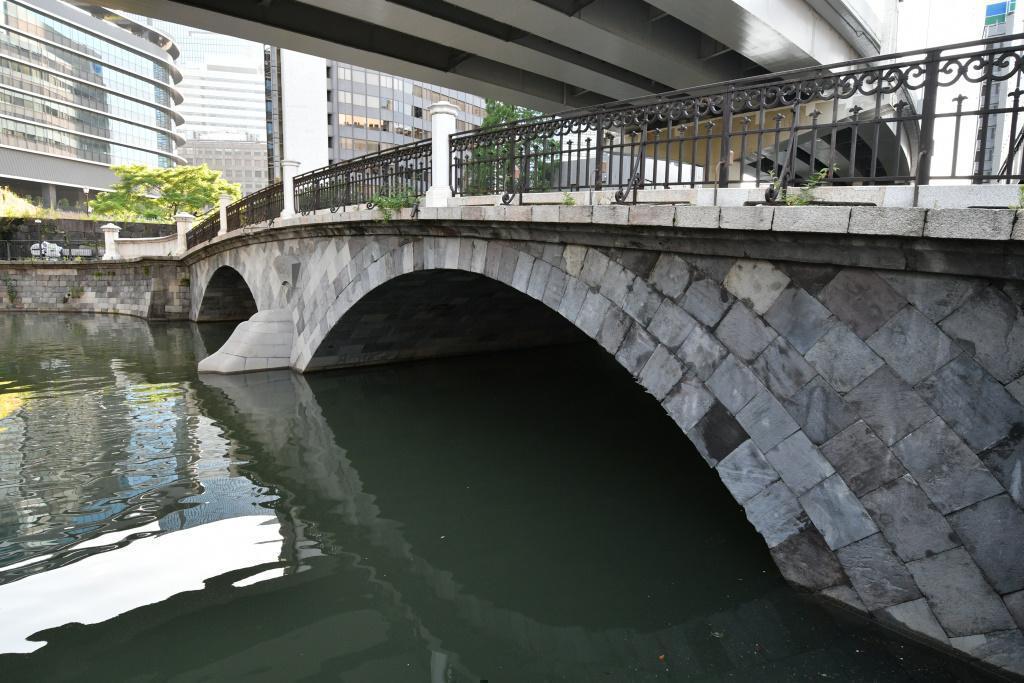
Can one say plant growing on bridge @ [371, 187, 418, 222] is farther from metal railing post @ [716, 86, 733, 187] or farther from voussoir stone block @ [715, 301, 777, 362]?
voussoir stone block @ [715, 301, 777, 362]

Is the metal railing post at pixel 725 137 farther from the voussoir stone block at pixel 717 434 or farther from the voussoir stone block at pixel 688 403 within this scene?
the voussoir stone block at pixel 717 434

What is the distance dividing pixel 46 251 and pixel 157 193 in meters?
18.1

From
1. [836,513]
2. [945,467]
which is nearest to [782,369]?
[836,513]

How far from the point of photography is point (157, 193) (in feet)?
147

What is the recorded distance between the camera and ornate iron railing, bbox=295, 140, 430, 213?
928 cm

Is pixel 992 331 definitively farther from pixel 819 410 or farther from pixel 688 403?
pixel 688 403

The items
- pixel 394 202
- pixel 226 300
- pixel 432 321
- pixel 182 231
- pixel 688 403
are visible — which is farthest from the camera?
pixel 182 231

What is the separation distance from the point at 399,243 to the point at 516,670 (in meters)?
6.86

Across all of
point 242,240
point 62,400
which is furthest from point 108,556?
point 242,240

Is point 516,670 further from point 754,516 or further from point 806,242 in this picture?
point 806,242

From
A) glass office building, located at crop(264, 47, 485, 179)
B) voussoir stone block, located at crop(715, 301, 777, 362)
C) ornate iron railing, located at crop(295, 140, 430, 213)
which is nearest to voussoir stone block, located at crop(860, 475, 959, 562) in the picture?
voussoir stone block, located at crop(715, 301, 777, 362)

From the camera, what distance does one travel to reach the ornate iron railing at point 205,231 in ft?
63.8

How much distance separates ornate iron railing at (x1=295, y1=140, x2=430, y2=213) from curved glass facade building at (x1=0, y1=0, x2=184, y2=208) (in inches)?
2076

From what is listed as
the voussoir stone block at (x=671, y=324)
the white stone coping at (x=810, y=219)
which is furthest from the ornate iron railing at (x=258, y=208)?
the voussoir stone block at (x=671, y=324)
